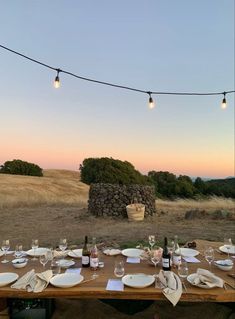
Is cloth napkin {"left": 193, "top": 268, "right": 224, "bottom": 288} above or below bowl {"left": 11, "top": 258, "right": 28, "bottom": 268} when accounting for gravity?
above

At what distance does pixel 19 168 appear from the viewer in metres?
28.5

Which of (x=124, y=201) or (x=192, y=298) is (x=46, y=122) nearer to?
(x=124, y=201)

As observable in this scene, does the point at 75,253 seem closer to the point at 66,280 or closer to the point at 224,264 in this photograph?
the point at 66,280

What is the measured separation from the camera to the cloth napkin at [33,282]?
7.04 ft

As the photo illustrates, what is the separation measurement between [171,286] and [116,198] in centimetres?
806

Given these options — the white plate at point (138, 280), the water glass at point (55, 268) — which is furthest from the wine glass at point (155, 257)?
the water glass at point (55, 268)

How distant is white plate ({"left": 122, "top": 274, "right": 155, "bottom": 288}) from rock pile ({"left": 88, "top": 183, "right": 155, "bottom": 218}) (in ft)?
25.6

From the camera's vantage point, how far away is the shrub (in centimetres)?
2839

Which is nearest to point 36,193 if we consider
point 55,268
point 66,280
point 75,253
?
point 75,253

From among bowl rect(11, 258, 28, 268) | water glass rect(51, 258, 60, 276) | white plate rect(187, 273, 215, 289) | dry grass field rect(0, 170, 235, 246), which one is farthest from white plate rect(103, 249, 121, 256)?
dry grass field rect(0, 170, 235, 246)

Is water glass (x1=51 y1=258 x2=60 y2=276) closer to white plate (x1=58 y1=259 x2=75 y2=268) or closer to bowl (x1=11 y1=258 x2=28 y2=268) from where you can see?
white plate (x1=58 y1=259 x2=75 y2=268)

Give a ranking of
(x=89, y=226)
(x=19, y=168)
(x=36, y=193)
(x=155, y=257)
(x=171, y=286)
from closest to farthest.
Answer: (x=171, y=286), (x=155, y=257), (x=89, y=226), (x=36, y=193), (x=19, y=168)

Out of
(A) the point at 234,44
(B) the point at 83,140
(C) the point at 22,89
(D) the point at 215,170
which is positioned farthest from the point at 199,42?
(D) the point at 215,170

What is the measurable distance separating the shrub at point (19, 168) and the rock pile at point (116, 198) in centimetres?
1979
